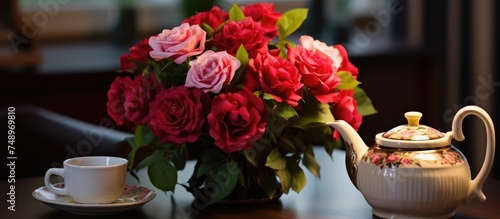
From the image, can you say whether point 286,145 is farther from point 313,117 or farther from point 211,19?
point 211,19

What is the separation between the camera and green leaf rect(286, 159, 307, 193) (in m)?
1.40

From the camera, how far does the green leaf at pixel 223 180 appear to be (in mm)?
1345

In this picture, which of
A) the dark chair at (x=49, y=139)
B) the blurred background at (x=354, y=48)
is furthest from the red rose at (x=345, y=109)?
the blurred background at (x=354, y=48)

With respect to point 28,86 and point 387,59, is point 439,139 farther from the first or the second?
point 387,59

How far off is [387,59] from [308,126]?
1.91 meters

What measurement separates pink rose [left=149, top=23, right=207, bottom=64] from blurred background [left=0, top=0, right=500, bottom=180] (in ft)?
4.56

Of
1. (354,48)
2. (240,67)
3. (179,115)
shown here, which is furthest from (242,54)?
(354,48)

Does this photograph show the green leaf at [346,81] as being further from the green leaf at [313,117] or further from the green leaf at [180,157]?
the green leaf at [180,157]

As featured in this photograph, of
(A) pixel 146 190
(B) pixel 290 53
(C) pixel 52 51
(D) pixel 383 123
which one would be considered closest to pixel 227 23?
(B) pixel 290 53

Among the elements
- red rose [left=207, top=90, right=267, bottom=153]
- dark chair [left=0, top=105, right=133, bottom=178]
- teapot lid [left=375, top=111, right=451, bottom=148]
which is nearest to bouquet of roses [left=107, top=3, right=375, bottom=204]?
red rose [left=207, top=90, right=267, bottom=153]

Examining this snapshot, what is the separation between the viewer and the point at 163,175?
1.39m

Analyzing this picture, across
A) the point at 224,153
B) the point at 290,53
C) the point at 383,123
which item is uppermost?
the point at 290,53

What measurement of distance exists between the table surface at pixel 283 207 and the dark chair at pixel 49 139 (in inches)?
16.5

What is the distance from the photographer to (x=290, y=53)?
138 centimetres
